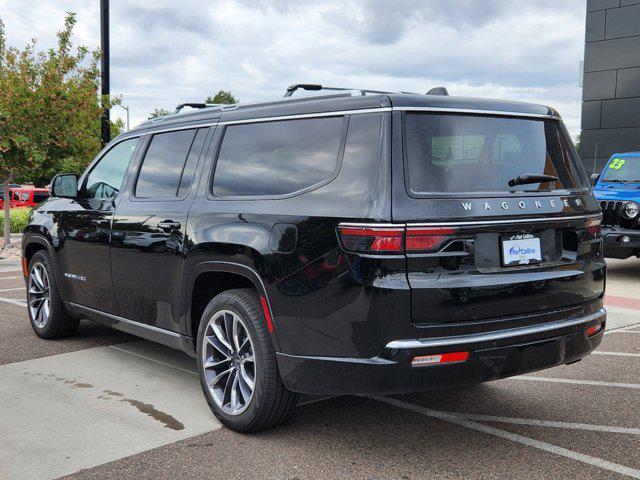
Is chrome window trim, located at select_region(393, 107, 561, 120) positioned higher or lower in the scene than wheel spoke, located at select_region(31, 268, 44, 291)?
higher

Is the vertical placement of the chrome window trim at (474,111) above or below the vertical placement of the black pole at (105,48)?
below

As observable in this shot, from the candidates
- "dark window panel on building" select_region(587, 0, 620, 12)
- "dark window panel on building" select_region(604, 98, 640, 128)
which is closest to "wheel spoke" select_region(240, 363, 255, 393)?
"dark window panel on building" select_region(604, 98, 640, 128)

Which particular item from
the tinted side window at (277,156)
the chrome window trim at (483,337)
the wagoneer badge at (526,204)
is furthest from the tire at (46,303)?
the wagoneer badge at (526,204)

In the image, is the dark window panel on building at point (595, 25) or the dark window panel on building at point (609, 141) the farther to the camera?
the dark window panel on building at point (595, 25)

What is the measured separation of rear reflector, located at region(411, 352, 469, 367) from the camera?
10.7 ft

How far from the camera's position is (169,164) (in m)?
4.82

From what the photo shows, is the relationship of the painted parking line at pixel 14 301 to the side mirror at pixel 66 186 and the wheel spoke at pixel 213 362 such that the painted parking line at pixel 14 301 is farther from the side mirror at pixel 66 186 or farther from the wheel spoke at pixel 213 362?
the wheel spoke at pixel 213 362

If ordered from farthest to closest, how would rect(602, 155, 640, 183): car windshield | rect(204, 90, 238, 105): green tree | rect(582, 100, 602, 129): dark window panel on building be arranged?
rect(204, 90, 238, 105): green tree → rect(582, 100, 602, 129): dark window panel on building → rect(602, 155, 640, 183): car windshield

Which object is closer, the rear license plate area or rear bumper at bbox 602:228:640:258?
the rear license plate area

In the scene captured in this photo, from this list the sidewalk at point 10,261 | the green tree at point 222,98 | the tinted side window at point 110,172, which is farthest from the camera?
the green tree at point 222,98

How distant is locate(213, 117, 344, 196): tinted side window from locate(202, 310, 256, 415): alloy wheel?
2.55 feet

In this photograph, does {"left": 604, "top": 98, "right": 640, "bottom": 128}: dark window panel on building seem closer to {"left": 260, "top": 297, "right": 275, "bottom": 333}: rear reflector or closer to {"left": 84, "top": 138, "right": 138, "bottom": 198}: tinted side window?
{"left": 84, "top": 138, "right": 138, "bottom": 198}: tinted side window

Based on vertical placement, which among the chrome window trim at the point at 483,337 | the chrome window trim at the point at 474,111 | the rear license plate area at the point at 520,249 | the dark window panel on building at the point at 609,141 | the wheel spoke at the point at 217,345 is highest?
the dark window panel on building at the point at 609,141

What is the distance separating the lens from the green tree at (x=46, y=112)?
13.4 metres
